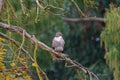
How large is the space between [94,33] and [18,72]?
31.9 feet

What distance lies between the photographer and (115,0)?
11.7m

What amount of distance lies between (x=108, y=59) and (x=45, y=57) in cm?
101

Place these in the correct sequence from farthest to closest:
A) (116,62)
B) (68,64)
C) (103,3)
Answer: (103,3) → (116,62) → (68,64)

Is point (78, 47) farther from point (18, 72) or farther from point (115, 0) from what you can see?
point (18, 72)

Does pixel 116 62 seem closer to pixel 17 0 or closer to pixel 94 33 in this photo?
pixel 17 0


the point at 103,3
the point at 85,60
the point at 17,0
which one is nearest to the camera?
the point at 17,0

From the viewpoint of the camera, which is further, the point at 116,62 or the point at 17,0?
the point at 116,62

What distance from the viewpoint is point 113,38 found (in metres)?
10.2

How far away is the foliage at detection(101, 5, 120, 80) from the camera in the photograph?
995 cm

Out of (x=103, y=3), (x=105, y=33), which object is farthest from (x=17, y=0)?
(x=103, y=3)

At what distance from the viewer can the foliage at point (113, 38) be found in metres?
9.95

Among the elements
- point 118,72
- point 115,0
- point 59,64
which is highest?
→ point 115,0

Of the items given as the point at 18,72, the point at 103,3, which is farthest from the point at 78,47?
the point at 18,72

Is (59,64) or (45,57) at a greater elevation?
(45,57)
